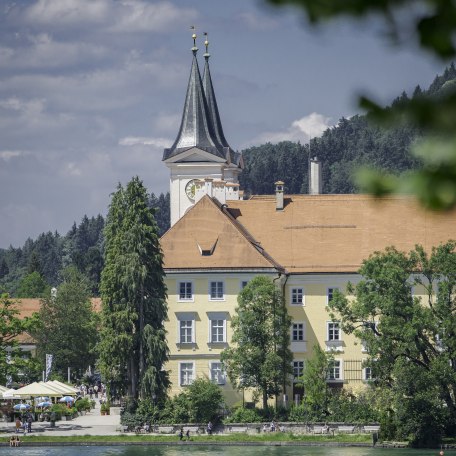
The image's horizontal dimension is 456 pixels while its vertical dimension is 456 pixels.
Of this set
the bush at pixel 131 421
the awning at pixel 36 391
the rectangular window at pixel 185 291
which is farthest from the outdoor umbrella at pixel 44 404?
the bush at pixel 131 421

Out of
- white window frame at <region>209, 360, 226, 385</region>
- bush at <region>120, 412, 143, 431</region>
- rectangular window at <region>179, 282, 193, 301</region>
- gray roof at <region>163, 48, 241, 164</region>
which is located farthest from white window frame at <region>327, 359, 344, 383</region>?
gray roof at <region>163, 48, 241, 164</region>

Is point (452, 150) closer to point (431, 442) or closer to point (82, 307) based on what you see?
point (431, 442)

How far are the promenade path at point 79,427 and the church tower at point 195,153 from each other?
901 inches

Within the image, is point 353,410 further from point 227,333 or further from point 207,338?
point 207,338

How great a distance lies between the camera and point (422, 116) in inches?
112

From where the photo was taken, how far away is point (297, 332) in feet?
249

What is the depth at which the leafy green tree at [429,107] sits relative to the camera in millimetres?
2805

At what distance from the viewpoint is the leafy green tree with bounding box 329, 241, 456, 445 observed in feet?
194

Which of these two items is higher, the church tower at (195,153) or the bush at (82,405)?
the church tower at (195,153)

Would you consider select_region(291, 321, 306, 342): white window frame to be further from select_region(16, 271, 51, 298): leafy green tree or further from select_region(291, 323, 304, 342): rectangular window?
select_region(16, 271, 51, 298): leafy green tree

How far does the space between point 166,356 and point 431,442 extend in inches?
559

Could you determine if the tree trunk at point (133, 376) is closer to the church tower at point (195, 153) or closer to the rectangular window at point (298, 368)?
the rectangular window at point (298, 368)

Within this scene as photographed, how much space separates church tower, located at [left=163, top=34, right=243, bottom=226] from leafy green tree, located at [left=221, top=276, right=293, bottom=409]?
995 inches

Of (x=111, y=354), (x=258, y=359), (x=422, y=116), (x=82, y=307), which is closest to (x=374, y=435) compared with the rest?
(x=258, y=359)
